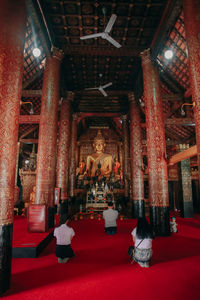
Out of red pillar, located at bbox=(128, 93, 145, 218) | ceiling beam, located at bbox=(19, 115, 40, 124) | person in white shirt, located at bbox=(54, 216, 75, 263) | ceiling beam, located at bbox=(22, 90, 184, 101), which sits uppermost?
ceiling beam, located at bbox=(22, 90, 184, 101)

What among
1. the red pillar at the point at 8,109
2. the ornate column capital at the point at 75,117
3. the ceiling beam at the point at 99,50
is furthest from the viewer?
the ornate column capital at the point at 75,117

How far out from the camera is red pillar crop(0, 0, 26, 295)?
9.11 feet

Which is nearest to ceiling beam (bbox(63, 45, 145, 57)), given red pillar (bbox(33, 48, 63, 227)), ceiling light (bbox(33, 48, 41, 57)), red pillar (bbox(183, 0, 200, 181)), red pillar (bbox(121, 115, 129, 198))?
red pillar (bbox(33, 48, 63, 227))

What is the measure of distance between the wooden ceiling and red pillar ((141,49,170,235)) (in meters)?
1.36

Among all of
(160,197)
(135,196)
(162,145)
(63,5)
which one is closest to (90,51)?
(63,5)

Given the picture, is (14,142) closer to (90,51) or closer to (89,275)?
(89,275)

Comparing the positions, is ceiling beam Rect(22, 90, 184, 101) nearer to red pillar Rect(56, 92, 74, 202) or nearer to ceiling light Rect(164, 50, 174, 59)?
red pillar Rect(56, 92, 74, 202)

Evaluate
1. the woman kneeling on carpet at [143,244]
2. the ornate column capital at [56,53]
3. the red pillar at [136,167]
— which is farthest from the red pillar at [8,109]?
the red pillar at [136,167]

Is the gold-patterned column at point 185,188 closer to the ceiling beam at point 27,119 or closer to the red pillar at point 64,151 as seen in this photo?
the red pillar at point 64,151

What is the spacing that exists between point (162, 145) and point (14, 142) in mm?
5119

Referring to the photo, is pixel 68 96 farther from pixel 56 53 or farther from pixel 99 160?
pixel 99 160

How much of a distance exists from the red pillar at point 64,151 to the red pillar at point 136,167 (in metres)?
3.76

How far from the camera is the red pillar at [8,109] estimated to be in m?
2.78

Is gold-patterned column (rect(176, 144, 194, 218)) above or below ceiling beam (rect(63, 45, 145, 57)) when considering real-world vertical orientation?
below
